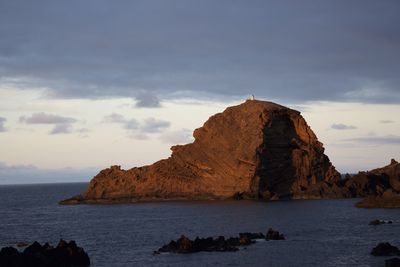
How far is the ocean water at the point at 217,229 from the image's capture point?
162 ft

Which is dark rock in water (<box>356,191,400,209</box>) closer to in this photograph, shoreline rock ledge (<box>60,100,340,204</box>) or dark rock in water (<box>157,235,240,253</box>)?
shoreline rock ledge (<box>60,100,340,204</box>)

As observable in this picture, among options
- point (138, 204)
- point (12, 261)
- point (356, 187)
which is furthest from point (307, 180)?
point (12, 261)

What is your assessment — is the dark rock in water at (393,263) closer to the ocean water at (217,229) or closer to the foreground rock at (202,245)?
the ocean water at (217,229)

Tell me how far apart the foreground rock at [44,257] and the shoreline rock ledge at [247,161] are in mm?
60283

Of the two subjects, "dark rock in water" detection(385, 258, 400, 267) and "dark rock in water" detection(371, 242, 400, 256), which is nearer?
"dark rock in water" detection(385, 258, 400, 267)

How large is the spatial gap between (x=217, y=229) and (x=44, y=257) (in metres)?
29.1

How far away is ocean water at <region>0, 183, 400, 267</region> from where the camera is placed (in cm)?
4938

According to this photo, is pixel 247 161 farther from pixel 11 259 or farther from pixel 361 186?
pixel 11 259

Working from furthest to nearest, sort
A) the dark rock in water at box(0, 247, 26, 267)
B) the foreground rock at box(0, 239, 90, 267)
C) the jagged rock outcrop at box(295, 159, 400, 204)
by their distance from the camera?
1. the jagged rock outcrop at box(295, 159, 400, 204)
2. the foreground rock at box(0, 239, 90, 267)
3. the dark rock in water at box(0, 247, 26, 267)

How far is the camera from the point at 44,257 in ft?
145

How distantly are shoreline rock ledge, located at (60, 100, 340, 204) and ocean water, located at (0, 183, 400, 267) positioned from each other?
15.6 ft

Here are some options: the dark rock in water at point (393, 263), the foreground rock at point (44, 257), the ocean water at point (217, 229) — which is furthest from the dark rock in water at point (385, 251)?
the foreground rock at point (44, 257)

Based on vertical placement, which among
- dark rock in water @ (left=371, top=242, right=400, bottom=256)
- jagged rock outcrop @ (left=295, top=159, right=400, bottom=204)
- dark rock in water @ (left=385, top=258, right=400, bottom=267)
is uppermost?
jagged rock outcrop @ (left=295, top=159, right=400, bottom=204)

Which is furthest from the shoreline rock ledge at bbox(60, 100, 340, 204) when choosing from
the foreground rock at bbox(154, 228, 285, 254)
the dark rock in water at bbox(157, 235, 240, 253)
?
the dark rock in water at bbox(157, 235, 240, 253)
